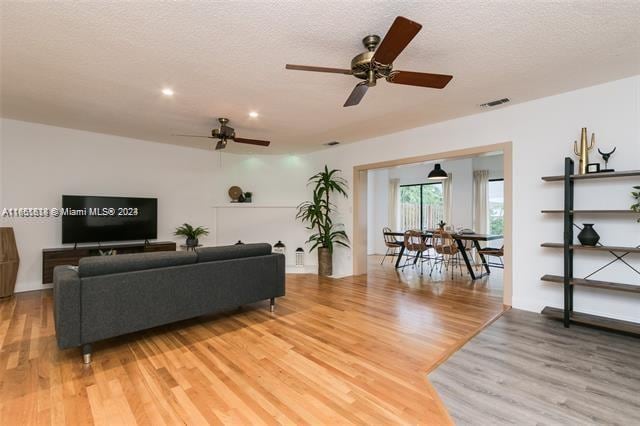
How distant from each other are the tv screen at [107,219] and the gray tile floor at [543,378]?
5.28 meters

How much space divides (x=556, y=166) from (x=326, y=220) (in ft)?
12.0

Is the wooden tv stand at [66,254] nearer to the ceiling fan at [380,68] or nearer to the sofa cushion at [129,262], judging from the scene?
the sofa cushion at [129,262]

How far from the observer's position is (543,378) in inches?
85.9

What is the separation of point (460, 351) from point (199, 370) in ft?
7.24

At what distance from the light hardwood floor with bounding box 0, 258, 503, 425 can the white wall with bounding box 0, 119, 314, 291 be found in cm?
161

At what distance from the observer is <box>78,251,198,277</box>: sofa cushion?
2.44m

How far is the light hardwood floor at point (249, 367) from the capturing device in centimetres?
183

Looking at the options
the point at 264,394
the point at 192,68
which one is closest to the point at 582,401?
the point at 264,394

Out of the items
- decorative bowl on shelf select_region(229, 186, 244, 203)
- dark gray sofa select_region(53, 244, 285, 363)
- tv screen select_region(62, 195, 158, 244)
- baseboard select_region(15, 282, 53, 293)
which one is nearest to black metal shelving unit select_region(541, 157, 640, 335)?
dark gray sofa select_region(53, 244, 285, 363)

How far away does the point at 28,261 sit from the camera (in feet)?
15.1

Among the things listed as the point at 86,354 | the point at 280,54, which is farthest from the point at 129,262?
the point at 280,54

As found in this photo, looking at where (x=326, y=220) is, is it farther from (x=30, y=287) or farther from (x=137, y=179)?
(x=30, y=287)

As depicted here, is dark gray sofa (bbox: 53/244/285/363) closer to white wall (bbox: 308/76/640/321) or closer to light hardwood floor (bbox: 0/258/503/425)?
light hardwood floor (bbox: 0/258/503/425)

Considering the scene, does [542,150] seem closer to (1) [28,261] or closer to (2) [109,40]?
(2) [109,40]
